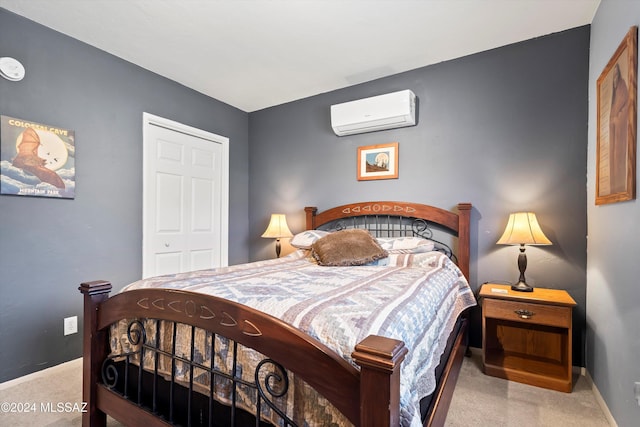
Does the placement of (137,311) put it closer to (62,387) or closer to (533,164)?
(62,387)

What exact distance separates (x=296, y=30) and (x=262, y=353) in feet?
7.56

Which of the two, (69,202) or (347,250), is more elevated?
(69,202)

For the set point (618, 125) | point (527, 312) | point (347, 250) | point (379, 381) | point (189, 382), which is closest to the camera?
point (379, 381)

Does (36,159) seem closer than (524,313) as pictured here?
No

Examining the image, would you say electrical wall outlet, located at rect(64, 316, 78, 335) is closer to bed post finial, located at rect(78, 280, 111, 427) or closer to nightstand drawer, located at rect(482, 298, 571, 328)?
bed post finial, located at rect(78, 280, 111, 427)

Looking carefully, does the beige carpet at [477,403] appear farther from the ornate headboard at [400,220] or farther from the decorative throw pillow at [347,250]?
the decorative throw pillow at [347,250]

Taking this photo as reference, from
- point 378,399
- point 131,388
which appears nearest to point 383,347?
point 378,399

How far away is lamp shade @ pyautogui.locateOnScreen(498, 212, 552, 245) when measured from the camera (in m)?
2.24

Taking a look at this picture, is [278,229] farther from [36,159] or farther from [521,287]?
[521,287]

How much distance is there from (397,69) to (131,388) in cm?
316

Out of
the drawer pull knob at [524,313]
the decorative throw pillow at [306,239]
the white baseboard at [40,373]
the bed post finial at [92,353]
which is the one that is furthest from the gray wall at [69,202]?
the drawer pull knob at [524,313]

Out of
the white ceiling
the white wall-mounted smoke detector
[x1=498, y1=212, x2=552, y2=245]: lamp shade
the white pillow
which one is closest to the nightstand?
[x1=498, y1=212, x2=552, y2=245]: lamp shade

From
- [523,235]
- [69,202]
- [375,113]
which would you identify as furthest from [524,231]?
[69,202]

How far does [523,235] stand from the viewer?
2.27 m
